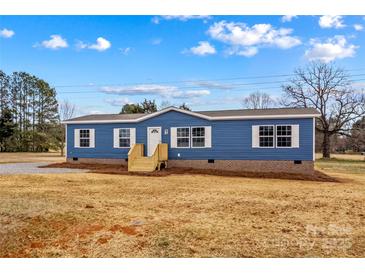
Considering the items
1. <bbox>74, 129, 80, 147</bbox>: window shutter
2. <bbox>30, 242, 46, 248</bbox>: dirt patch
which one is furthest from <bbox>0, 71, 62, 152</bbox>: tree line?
<bbox>30, 242, 46, 248</bbox>: dirt patch

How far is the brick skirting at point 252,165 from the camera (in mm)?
14195

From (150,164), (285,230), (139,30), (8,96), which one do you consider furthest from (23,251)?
(8,96)

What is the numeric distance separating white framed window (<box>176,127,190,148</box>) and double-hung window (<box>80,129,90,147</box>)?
5366 millimetres

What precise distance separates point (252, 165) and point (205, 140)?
101 inches

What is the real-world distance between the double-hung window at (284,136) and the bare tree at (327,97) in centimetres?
1793

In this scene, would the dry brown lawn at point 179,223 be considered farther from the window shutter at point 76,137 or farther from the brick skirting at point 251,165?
the window shutter at point 76,137

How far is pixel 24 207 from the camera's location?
6.35 metres

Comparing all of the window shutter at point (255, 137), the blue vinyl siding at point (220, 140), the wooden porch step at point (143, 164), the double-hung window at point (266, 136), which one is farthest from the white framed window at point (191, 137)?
the double-hung window at point (266, 136)

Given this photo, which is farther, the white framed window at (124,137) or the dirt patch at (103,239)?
the white framed window at (124,137)

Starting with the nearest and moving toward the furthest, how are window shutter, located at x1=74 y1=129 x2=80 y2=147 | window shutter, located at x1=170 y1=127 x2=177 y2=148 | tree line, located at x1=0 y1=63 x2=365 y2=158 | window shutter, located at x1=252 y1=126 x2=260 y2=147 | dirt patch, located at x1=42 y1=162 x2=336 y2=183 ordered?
dirt patch, located at x1=42 y1=162 x2=336 y2=183, window shutter, located at x1=252 y1=126 x2=260 y2=147, window shutter, located at x1=170 y1=127 x2=177 y2=148, window shutter, located at x1=74 y1=129 x2=80 y2=147, tree line, located at x1=0 y1=63 x2=365 y2=158

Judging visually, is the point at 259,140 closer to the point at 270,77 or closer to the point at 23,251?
the point at 23,251

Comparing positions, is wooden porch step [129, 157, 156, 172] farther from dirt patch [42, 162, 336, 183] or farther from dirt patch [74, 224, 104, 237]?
dirt patch [74, 224, 104, 237]

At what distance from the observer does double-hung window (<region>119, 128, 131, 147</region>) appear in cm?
1688

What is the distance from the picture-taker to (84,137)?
58.7 feet
